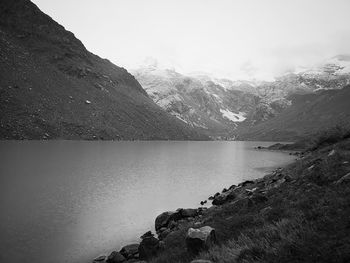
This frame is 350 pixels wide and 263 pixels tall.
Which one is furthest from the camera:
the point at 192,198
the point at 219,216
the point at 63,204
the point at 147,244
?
the point at 192,198

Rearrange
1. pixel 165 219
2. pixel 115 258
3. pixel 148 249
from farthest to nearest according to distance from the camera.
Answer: pixel 165 219, pixel 115 258, pixel 148 249

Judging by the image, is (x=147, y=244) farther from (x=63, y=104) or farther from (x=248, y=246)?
(x=63, y=104)

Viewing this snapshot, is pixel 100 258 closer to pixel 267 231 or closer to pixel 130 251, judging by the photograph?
pixel 130 251

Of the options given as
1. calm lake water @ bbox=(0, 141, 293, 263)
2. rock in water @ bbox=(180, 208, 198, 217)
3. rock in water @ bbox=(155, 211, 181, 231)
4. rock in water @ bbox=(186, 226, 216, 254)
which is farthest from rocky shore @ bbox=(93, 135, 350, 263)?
calm lake water @ bbox=(0, 141, 293, 263)

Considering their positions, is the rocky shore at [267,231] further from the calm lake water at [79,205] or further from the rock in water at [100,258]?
the calm lake water at [79,205]

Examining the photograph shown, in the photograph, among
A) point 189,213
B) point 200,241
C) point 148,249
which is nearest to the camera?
point 200,241

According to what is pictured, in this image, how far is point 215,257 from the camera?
1025 cm

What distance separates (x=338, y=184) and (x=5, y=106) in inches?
6087

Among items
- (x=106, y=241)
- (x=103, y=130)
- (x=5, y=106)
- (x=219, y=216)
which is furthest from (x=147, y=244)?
(x=103, y=130)

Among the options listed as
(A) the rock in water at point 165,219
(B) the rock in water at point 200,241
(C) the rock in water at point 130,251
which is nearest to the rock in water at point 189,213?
(A) the rock in water at point 165,219

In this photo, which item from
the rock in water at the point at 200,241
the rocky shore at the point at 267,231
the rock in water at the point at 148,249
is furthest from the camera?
the rock in water at the point at 148,249

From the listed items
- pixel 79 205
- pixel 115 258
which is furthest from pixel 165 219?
pixel 79 205

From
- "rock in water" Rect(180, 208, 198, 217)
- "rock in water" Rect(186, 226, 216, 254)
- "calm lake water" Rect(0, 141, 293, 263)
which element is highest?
A: "rock in water" Rect(186, 226, 216, 254)

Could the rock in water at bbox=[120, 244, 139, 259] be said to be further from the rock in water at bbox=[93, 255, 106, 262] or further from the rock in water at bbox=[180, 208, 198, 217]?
the rock in water at bbox=[180, 208, 198, 217]
